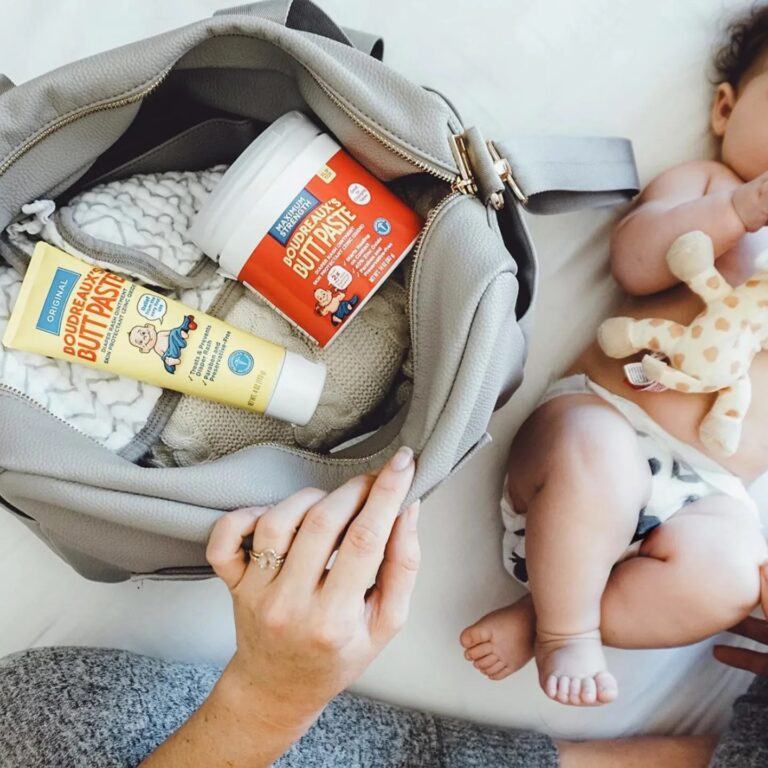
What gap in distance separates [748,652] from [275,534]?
578 millimetres

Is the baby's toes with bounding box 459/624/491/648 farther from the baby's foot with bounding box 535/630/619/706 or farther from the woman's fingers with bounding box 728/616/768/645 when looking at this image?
the woman's fingers with bounding box 728/616/768/645

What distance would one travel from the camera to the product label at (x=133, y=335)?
2.05 ft

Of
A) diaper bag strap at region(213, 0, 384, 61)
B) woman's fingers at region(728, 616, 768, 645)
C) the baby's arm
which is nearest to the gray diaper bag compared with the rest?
diaper bag strap at region(213, 0, 384, 61)

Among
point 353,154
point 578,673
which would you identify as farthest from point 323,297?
point 578,673

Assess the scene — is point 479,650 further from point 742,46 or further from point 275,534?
point 742,46

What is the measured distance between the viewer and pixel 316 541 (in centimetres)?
56

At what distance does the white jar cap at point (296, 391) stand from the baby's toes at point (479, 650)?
33cm

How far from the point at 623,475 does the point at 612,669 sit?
0.25 metres

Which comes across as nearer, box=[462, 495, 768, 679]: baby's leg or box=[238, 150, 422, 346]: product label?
box=[238, 150, 422, 346]: product label

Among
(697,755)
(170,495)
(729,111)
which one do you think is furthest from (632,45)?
(697,755)

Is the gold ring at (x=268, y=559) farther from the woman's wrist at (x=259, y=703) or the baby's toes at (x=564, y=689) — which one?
the baby's toes at (x=564, y=689)

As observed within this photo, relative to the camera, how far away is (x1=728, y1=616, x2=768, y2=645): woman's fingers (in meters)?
0.85

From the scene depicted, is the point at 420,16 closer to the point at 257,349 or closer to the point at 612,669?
the point at 257,349

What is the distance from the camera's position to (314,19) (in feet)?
2.11
